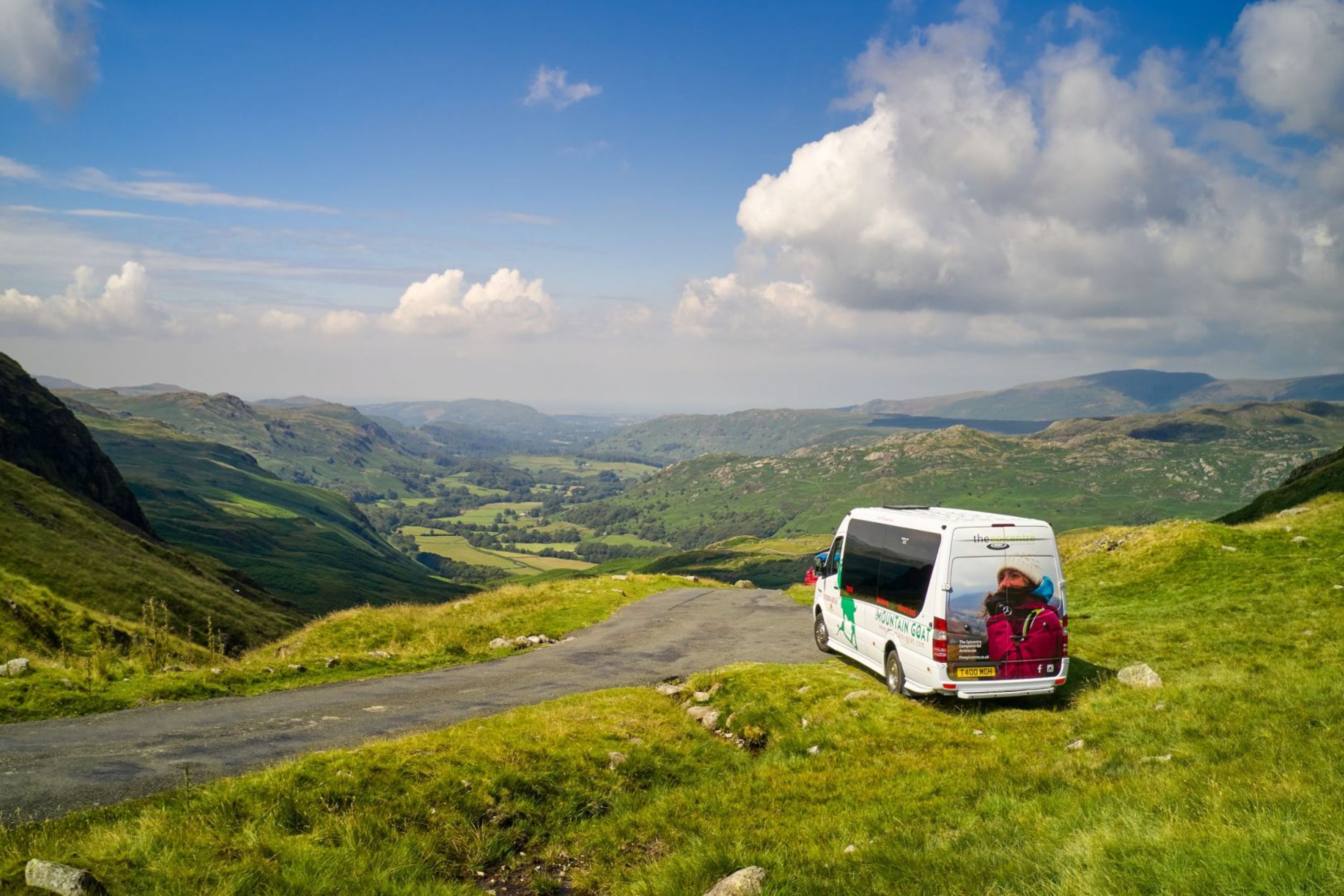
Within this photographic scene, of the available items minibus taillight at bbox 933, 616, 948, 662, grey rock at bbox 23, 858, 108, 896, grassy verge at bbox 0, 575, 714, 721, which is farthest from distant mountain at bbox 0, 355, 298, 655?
minibus taillight at bbox 933, 616, 948, 662

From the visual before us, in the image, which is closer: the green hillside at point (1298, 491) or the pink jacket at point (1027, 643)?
the pink jacket at point (1027, 643)

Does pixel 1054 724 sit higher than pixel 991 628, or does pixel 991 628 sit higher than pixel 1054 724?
pixel 991 628

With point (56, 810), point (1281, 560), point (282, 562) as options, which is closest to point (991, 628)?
point (56, 810)

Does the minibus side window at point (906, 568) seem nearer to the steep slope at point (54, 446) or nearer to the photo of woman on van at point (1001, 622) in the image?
the photo of woman on van at point (1001, 622)

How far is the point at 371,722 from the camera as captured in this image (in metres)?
15.0

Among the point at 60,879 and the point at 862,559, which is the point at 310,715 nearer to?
the point at 60,879

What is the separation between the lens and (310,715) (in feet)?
51.1

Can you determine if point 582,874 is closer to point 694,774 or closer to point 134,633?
point 694,774

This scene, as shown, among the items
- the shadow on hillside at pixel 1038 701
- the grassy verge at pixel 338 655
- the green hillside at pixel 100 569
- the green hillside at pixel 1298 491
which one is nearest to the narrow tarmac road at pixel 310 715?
the grassy verge at pixel 338 655

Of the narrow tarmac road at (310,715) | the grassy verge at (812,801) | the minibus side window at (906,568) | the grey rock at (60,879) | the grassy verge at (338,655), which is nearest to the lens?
the grey rock at (60,879)

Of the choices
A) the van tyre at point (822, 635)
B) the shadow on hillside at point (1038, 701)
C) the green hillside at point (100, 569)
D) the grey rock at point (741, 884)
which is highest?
the grey rock at point (741, 884)

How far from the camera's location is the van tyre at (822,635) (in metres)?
22.8

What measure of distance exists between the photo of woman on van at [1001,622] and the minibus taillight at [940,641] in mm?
74

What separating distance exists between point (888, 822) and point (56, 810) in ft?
38.4
